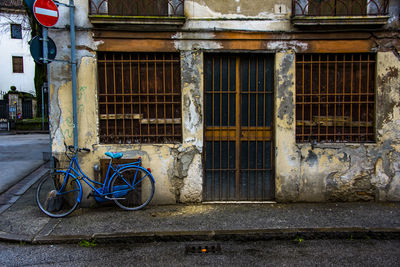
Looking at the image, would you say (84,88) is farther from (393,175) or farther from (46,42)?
(393,175)

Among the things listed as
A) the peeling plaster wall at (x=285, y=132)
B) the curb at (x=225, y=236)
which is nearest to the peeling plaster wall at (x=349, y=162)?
the peeling plaster wall at (x=285, y=132)

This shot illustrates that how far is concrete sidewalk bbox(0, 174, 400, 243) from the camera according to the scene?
4.75m

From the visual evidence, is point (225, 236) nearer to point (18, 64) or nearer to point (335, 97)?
point (335, 97)

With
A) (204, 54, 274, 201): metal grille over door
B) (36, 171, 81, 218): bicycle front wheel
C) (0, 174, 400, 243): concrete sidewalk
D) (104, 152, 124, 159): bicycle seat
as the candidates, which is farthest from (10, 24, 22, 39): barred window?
(204, 54, 274, 201): metal grille over door

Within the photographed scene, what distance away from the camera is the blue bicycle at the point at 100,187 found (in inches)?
224

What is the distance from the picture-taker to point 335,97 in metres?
6.33

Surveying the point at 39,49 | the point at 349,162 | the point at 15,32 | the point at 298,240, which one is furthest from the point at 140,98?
the point at 15,32

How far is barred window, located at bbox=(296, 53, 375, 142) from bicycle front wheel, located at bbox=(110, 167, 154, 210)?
289 centimetres

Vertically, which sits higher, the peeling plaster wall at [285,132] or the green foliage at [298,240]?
the peeling plaster wall at [285,132]

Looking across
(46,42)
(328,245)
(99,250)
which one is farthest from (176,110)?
(328,245)

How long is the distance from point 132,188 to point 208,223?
1525 mm

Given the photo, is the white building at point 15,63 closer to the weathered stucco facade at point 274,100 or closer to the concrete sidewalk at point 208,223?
the weathered stucco facade at point 274,100

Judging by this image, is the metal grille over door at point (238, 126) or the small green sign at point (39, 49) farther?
the metal grille over door at point (238, 126)

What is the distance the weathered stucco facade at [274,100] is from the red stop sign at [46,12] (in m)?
0.37
